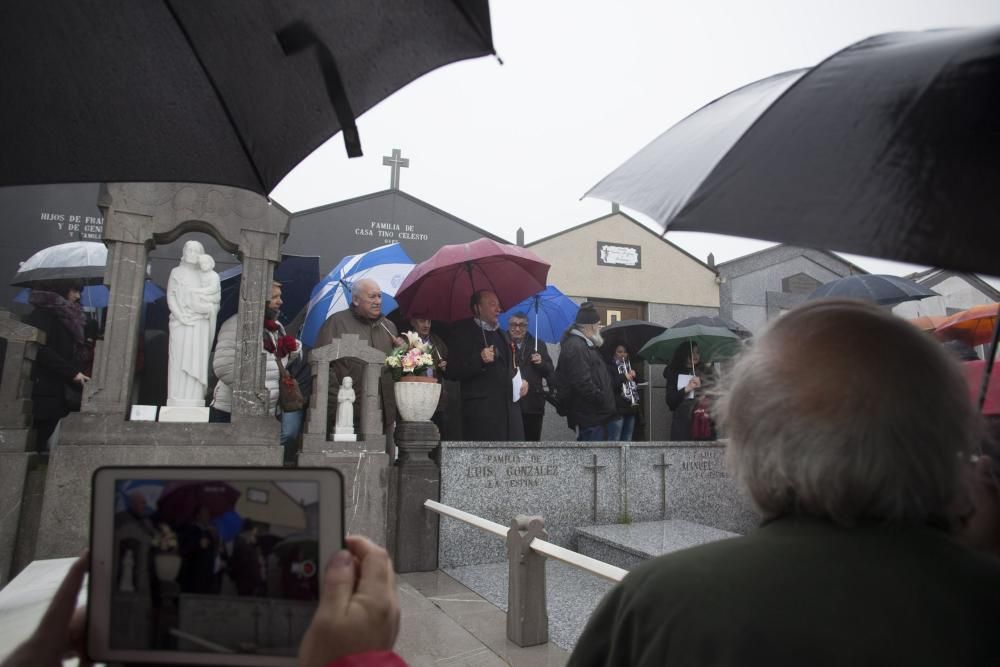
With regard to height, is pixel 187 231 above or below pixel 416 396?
above

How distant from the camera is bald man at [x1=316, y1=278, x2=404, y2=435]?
668 centimetres

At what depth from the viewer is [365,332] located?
6.84 metres

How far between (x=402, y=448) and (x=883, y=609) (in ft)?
18.5

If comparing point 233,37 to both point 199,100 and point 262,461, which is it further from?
point 262,461

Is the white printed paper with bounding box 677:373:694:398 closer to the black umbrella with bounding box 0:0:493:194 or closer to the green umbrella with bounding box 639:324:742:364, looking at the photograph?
the green umbrella with bounding box 639:324:742:364

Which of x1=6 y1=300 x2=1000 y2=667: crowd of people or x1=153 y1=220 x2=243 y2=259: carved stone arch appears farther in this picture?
x1=153 y1=220 x2=243 y2=259: carved stone arch

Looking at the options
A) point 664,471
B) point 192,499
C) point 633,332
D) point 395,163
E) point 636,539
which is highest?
point 395,163

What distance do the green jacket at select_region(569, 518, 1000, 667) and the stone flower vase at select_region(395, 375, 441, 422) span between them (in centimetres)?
527

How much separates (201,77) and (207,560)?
4.87 feet

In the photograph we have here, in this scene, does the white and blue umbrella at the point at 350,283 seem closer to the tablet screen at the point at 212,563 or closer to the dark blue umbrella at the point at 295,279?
the dark blue umbrella at the point at 295,279

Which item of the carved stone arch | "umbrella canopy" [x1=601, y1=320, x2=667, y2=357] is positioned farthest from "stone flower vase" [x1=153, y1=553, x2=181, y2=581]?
"umbrella canopy" [x1=601, y1=320, x2=667, y2=357]

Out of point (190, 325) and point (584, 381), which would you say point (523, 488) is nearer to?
point (584, 381)

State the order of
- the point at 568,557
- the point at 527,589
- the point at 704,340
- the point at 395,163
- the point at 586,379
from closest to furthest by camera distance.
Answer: the point at 568,557, the point at 527,589, the point at 586,379, the point at 704,340, the point at 395,163

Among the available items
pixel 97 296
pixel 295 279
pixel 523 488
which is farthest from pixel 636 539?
pixel 97 296
